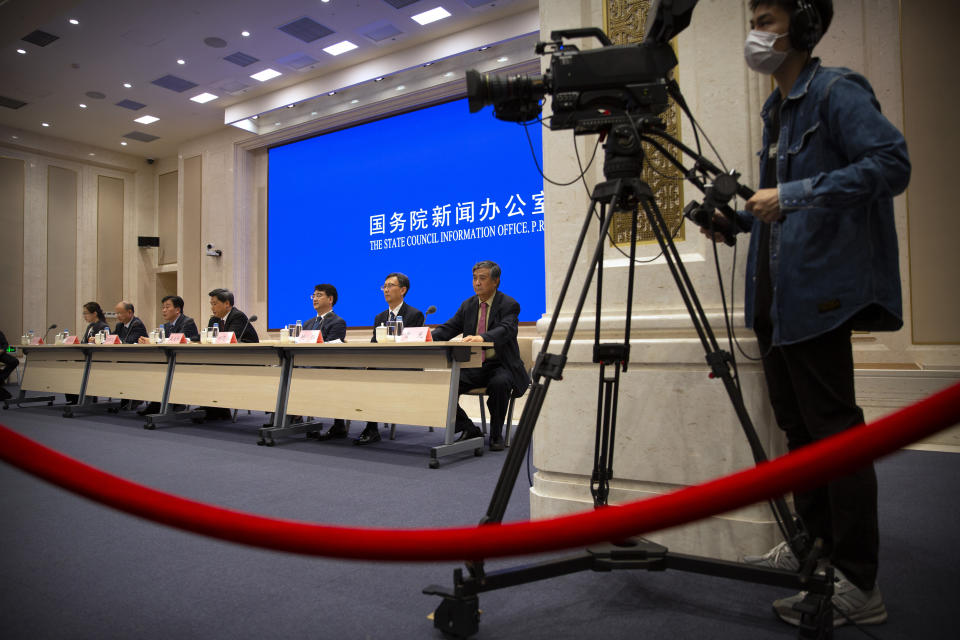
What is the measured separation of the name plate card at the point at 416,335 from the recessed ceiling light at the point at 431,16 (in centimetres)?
455

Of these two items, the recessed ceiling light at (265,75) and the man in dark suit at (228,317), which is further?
the recessed ceiling light at (265,75)

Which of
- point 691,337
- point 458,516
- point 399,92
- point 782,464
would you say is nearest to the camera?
point 782,464

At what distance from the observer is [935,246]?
12.5 ft

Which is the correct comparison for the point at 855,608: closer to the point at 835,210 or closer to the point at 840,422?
the point at 840,422

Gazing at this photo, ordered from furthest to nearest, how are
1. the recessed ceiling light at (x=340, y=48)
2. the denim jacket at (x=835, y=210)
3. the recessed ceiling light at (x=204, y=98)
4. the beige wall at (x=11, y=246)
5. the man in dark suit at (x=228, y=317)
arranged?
the beige wall at (x=11, y=246), the recessed ceiling light at (x=204, y=98), the recessed ceiling light at (x=340, y=48), the man in dark suit at (x=228, y=317), the denim jacket at (x=835, y=210)

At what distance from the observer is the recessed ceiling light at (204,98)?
834 cm

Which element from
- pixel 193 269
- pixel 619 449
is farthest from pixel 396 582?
pixel 193 269

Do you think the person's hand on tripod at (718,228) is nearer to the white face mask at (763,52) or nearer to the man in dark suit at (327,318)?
the white face mask at (763,52)

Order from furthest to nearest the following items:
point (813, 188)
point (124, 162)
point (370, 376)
→ point (124, 162) → point (370, 376) → point (813, 188)

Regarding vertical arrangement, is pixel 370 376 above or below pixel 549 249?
below

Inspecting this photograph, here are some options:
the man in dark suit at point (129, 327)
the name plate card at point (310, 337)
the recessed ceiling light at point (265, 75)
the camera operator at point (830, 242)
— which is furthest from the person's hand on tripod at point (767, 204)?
the recessed ceiling light at point (265, 75)

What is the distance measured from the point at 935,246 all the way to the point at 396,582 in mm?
4285

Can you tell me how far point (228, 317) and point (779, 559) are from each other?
Answer: 4794mm

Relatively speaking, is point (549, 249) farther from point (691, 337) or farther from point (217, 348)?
point (217, 348)
